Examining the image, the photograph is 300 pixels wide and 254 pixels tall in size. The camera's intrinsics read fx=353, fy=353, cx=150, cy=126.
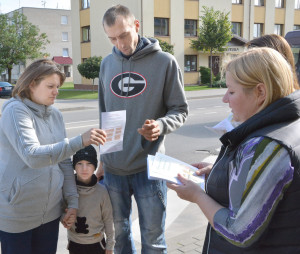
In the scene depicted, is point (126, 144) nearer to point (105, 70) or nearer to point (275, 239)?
point (105, 70)

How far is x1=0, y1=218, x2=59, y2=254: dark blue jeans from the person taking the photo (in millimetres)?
2379

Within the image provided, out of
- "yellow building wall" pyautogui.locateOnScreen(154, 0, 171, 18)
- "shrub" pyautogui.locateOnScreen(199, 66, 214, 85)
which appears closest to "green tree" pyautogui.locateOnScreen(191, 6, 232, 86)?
"shrub" pyautogui.locateOnScreen(199, 66, 214, 85)

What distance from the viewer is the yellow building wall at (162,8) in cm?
2918

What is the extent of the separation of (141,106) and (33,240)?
1.26 metres

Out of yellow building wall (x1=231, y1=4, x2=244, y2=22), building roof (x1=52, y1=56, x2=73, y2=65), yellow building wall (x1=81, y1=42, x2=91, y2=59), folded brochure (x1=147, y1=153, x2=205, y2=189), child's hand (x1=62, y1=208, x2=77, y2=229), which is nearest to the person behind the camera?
folded brochure (x1=147, y1=153, x2=205, y2=189)

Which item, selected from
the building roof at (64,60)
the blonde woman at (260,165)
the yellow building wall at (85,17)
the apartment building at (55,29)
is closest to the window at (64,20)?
the apartment building at (55,29)

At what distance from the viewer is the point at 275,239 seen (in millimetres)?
1503

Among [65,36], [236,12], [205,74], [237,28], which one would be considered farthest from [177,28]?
[65,36]

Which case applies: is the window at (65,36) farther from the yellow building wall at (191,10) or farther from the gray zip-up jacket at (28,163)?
the gray zip-up jacket at (28,163)

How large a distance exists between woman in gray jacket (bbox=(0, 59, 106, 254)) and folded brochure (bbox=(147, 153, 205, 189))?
46 cm

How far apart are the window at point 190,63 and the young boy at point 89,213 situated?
2997 cm

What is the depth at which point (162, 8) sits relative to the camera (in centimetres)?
2953

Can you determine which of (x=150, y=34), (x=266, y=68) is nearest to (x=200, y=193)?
(x=266, y=68)

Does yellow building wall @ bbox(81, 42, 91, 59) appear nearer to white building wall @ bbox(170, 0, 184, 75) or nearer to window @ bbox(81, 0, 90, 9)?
window @ bbox(81, 0, 90, 9)
